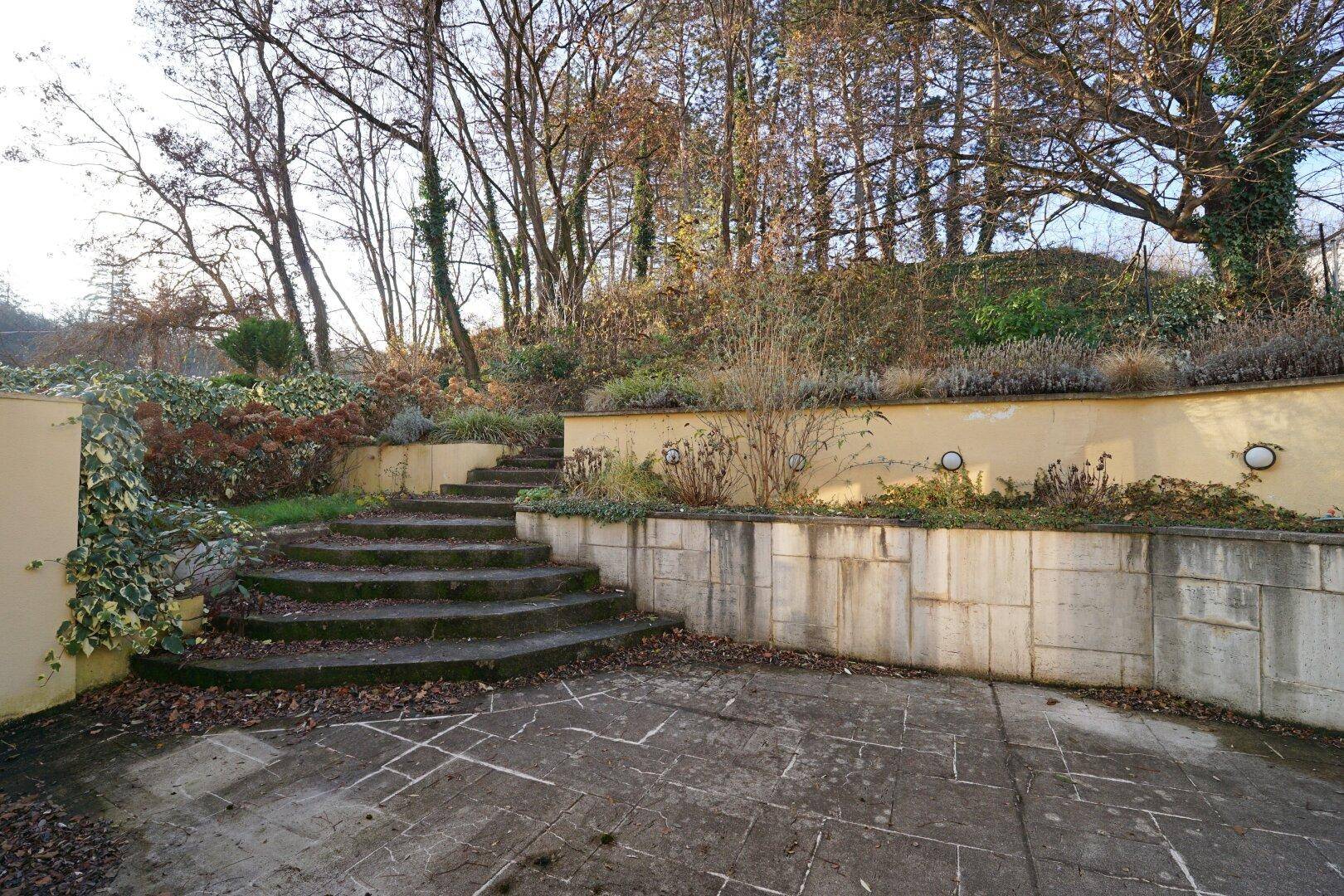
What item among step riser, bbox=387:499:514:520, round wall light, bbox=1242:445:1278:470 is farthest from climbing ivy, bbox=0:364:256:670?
round wall light, bbox=1242:445:1278:470

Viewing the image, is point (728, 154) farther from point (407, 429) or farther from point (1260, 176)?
point (407, 429)

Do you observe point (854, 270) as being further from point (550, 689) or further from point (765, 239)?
point (550, 689)

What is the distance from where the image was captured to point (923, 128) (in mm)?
8023

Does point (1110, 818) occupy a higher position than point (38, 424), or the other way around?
point (38, 424)

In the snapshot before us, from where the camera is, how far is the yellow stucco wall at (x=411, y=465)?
256 inches

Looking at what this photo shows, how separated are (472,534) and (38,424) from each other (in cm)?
265

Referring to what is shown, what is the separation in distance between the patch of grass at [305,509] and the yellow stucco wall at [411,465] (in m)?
0.45

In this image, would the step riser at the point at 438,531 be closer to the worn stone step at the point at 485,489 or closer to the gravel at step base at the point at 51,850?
the worn stone step at the point at 485,489

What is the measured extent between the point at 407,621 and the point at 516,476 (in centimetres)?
279

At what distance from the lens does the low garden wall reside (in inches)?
114

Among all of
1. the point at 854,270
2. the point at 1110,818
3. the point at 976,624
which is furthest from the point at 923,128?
the point at 1110,818

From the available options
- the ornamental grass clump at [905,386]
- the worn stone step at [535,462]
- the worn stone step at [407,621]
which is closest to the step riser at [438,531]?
the worn stone step at [407,621]

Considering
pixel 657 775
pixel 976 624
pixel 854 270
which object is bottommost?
pixel 657 775

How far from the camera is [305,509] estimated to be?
5402 mm
